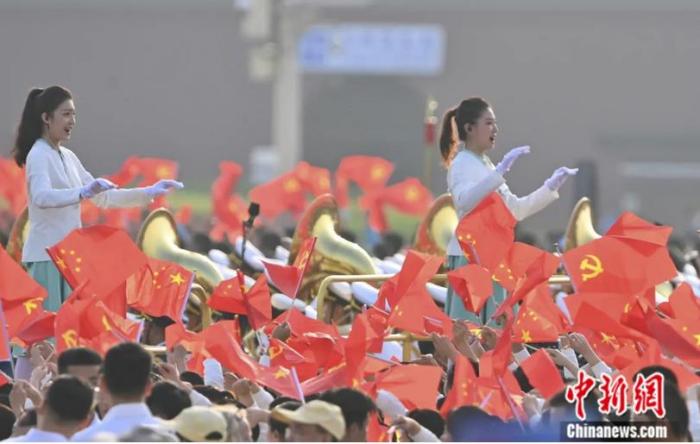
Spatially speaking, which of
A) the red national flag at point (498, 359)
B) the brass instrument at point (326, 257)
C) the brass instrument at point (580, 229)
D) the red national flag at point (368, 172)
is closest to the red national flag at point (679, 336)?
the red national flag at point (498, 359)

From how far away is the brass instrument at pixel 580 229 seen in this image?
39.0 ft

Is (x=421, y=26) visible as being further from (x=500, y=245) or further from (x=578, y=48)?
(x=500, y=245)

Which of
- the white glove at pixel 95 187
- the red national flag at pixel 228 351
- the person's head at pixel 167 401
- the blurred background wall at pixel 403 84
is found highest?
the white glove at pixel 95 187

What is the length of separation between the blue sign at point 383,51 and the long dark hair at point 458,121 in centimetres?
2952

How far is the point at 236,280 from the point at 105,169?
31.0 metres

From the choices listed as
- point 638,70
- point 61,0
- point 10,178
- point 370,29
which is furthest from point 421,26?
point 10,178

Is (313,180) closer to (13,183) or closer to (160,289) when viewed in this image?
(13,183)

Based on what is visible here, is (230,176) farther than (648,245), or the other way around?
(230,176)

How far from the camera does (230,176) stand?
60.1ft

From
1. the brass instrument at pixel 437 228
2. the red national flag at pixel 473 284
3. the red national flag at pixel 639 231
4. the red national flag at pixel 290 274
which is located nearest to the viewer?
the red national flag at pixel 639 231

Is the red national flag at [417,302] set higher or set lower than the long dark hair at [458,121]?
lower

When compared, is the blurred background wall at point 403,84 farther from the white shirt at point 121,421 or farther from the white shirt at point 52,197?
the white shirt at point 121,421

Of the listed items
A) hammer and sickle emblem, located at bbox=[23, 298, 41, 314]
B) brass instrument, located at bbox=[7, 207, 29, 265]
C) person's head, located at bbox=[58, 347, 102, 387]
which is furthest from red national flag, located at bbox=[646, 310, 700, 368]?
brass instrument, located at bbox=[7, 207, 29, 265]

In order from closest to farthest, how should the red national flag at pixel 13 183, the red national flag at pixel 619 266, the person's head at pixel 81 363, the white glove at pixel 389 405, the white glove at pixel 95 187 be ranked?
the person's head at pixel 81 363 → the white glove at pixel 389 405 → the red national flag at pixel 619 266 → the white glove at pixel 95 187 → the red national flag at pixel 13 183
